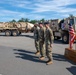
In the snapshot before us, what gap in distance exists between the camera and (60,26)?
1073 inches

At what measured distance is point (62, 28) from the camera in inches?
987

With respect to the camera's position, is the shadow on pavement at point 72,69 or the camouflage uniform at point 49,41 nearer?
the shadow on pavement at point 72,69

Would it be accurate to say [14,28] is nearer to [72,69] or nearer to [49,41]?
[49,41]

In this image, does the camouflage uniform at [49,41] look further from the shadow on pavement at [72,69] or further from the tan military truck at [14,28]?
the tan military truck at [14,28]

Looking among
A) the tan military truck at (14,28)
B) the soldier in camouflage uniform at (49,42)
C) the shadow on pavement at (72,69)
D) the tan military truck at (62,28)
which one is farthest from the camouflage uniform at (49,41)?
the tan military truck at (14,28)

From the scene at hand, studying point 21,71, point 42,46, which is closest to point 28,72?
point 21,71

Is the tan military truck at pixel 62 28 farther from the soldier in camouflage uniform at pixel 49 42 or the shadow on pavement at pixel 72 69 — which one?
the shadow on pavement at pixel 72 69

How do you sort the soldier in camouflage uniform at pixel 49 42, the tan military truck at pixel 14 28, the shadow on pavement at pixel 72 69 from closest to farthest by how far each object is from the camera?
the shadow on pavement at pixel 72 69 → the soldier in camouflage uniform at pixel 49 42 → the tan military truck at pixel 14 28

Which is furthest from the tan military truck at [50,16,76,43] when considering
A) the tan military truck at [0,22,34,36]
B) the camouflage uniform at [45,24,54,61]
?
the camouflage uniform at [45,24,54,61]

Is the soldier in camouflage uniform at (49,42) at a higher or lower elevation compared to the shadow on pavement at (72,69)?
higher

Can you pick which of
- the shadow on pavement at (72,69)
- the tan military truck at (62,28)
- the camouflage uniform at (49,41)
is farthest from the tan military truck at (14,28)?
the shadow on pavement at (72,69)

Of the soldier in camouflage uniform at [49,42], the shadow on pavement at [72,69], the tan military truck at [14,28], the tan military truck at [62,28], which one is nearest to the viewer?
the shadow on pavement at [72,69]

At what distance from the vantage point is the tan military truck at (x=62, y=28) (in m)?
23.1

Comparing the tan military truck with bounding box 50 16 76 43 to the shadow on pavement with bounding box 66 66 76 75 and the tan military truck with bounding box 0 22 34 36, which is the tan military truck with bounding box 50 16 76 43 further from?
the shadow on pavement with bounding box 66 66 76 75
